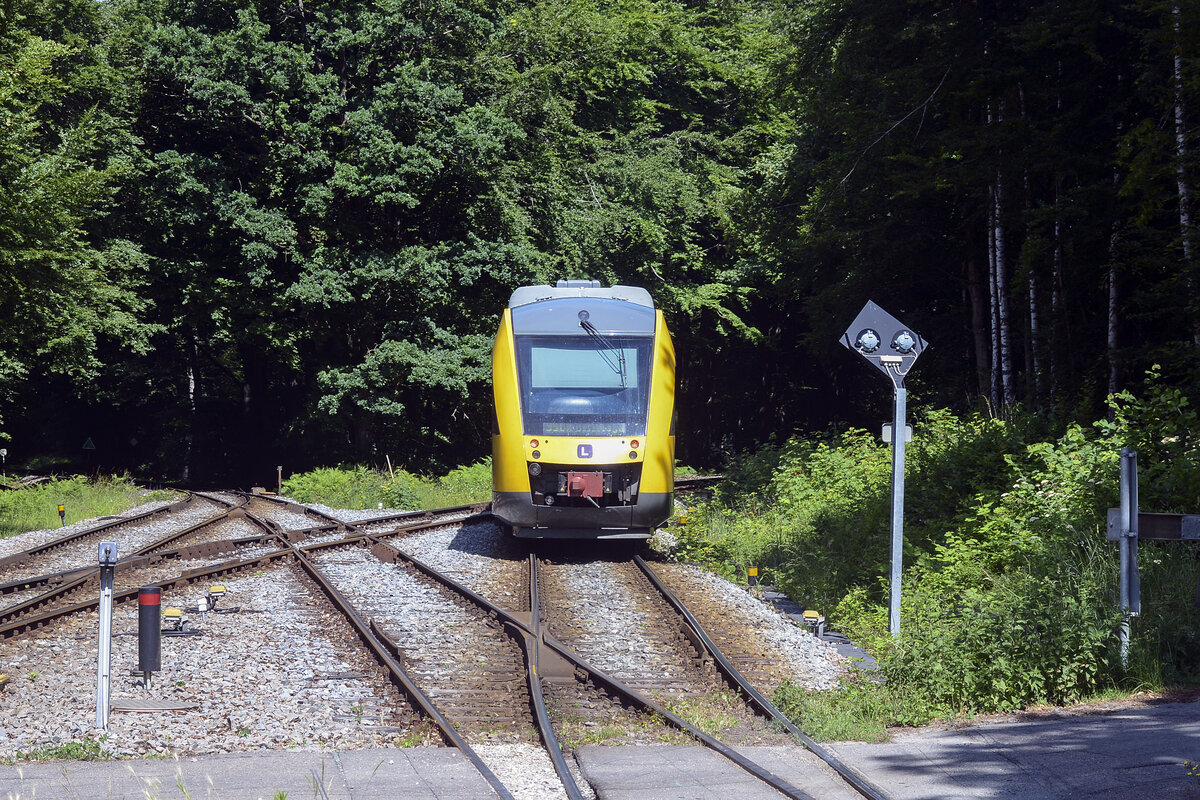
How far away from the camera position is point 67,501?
24312mm

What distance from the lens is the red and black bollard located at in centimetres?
749

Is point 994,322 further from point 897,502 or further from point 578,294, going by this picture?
point 897,502

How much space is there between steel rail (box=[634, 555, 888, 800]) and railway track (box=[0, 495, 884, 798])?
0.06 feet

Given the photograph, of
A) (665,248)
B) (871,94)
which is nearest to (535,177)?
(665,248)

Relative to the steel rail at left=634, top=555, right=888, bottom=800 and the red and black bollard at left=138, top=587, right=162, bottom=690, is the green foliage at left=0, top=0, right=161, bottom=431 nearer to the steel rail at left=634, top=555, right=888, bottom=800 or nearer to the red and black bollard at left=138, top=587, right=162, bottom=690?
the red and black bollard at left=138, top=587, right=162, bottom=690

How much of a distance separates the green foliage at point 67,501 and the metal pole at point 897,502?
15.8 meters

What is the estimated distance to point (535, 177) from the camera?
104ft

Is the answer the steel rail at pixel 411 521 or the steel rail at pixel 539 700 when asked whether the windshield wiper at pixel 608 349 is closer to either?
the steel rail at pixel 539 700

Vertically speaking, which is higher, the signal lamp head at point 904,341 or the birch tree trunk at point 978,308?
the birch tree trunk at point 978,308

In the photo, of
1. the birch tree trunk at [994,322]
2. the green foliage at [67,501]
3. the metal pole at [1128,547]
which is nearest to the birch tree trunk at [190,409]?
the green foliage at [67,501]

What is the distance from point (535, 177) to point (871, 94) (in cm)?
1452

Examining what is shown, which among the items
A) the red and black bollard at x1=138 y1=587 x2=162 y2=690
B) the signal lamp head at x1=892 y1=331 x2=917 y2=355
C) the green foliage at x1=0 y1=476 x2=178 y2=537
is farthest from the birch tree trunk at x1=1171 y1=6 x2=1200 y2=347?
the green foliage at x1=0 y1=476 x2=178 y2=537

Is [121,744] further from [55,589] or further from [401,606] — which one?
[55,589]

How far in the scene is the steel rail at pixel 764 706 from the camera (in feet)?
18.5
